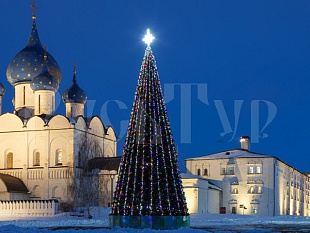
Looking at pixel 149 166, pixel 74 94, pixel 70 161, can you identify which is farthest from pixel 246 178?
pixel 149 166

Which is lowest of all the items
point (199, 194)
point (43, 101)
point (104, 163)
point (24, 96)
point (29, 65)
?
point (199, 194)

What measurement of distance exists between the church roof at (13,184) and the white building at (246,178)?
12.9m

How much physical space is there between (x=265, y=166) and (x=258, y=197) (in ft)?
7.78

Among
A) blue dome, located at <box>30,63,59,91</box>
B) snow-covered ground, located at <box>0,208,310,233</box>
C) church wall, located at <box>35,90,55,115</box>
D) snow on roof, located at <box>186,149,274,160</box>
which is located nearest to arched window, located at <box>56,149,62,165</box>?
church wall, located at <box>35,90,55,115</box>

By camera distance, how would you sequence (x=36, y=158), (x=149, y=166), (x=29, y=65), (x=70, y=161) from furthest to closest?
(x=29, y=65) < (x=36, y=158) < (x=70, y=161) < (x=149, y=166)

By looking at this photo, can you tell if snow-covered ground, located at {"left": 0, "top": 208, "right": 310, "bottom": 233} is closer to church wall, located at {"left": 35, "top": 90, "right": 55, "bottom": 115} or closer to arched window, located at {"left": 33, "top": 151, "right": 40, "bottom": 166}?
arched window, located at {"left": 33, "top": 151, "right": 40, "bottom": 166}

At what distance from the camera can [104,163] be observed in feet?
149

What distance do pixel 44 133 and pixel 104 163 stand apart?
195 inches

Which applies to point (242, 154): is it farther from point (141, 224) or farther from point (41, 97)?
point (141, 224)

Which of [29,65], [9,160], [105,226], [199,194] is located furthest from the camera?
[29,65]

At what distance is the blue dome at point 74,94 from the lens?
46812mm

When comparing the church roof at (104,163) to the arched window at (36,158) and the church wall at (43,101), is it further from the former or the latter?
the church wall at (43,101)

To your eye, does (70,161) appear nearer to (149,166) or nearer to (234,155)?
(234,155)

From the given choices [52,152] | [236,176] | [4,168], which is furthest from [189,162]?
[4,168]
